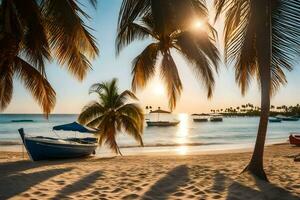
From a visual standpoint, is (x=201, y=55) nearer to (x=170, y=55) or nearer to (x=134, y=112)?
(x=170, y=55)

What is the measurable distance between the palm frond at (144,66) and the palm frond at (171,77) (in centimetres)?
85

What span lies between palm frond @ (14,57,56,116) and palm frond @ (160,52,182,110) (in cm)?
584

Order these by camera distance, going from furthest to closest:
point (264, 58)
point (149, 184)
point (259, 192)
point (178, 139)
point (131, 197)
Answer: point (178, 139) → point (264, 58) → point (149, 184) → point (259, 192) → point (131, 197)

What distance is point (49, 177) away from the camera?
10305 millimetres

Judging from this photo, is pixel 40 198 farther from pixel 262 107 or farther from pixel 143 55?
pixel 143 55

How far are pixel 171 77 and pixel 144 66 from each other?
166 cm

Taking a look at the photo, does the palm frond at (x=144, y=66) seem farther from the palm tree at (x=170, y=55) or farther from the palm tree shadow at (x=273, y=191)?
the palm tree shadow at (x=273, y=191)

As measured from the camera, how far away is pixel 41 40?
12812 mm

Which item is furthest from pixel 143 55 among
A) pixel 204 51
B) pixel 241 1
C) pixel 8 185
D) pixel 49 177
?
pixel 8 185

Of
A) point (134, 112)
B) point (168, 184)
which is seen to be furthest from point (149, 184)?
point (134, 112)

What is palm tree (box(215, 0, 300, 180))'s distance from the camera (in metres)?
10.6

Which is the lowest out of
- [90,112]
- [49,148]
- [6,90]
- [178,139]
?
[178,139]

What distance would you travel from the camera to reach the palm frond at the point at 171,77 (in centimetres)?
1955

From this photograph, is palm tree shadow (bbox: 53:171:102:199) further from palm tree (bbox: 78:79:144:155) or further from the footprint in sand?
palm tree (bbox: 78:79:144:155)
